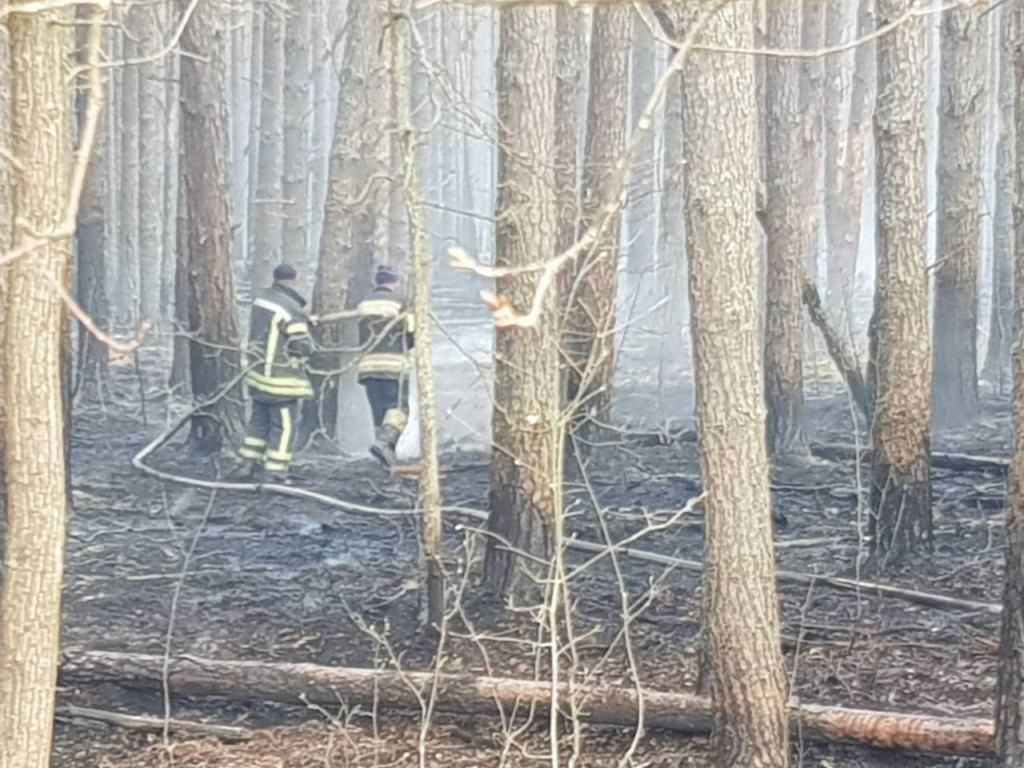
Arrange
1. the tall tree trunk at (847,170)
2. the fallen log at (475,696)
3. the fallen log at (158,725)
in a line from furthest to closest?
1. the tall tree trunk at (847,170)
2. the fallen log at (158,725)
3. the fallen log at (475,696)

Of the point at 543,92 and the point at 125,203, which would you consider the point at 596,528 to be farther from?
the point at 125,203

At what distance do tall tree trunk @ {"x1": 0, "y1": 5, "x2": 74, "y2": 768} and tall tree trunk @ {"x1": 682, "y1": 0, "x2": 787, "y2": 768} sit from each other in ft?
8.27

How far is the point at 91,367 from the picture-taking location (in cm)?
1728

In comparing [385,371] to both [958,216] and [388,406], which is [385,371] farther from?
[958,216]

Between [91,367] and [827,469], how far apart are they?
8266mm

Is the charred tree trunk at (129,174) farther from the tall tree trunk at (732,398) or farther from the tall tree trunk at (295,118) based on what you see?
the tall tree trunk at (732,398)

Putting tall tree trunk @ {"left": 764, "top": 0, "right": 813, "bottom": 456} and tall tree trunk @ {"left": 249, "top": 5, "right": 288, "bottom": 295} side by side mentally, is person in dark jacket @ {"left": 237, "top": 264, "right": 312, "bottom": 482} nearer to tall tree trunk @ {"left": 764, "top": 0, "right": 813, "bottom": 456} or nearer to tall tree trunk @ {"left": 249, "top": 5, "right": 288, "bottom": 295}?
tall tree trunk @ {"left": 764, "top": 0, "right": 813, "bottom": 456}

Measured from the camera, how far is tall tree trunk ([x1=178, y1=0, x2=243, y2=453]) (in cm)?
1386

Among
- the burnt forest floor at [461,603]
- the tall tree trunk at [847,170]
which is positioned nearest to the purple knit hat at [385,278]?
the burnt forest floor at [461,603]

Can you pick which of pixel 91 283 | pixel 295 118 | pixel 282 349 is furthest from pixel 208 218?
pixel 295 118

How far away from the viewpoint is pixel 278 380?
1306cm

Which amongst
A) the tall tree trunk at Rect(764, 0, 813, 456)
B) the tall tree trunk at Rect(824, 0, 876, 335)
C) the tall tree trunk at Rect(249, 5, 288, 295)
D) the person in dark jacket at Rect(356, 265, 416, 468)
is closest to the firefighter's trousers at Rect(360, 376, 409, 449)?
the person in dark jacket at Rect(356, 265, 416, 468)

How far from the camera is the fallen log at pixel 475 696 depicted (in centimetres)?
663

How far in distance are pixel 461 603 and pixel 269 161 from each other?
1189 cm
